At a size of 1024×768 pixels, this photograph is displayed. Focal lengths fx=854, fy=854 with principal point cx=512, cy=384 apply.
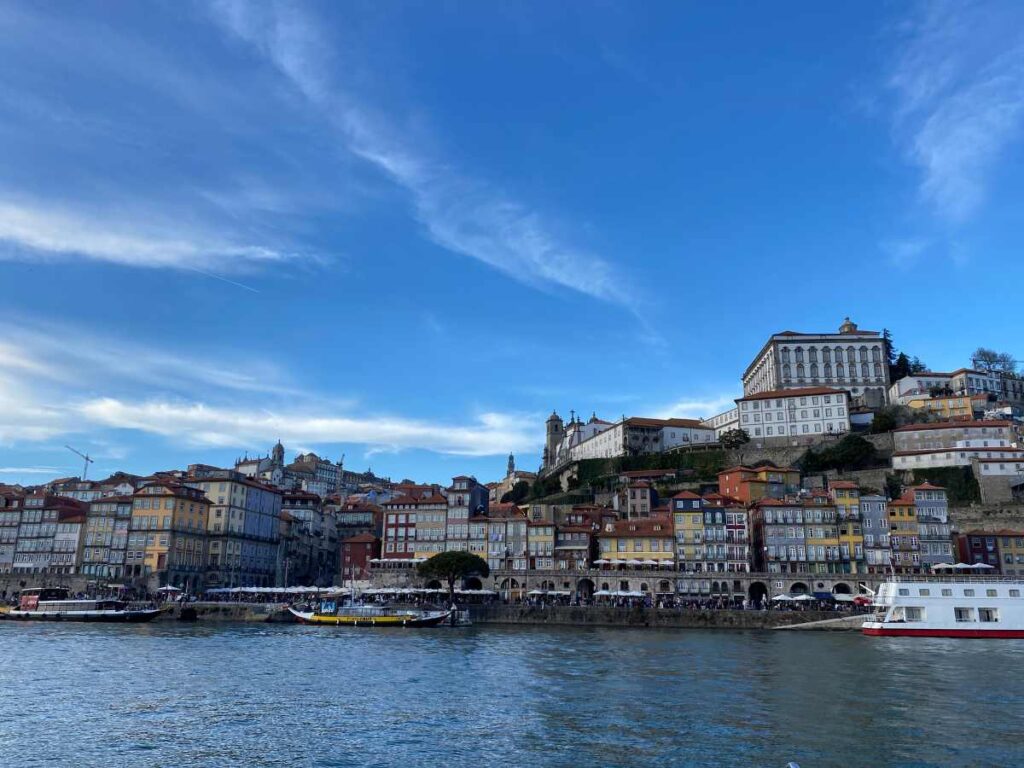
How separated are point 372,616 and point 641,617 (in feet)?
71.2

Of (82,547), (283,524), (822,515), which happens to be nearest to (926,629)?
(822,515)

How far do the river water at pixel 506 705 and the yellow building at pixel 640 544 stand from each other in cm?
3267

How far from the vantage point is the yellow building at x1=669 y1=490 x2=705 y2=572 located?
80438 millimetres

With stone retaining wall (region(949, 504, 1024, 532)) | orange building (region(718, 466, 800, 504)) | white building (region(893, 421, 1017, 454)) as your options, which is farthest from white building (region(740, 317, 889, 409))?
stone retaining wall (region(949, 504, 1024, 532))

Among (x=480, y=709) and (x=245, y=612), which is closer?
(x=480, y=709)

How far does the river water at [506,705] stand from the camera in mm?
21266

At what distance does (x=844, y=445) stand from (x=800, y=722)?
75.3m

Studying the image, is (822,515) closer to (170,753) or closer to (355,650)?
(355,650)

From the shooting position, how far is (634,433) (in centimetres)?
11656

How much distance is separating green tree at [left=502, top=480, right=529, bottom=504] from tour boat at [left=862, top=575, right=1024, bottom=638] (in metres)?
72.1

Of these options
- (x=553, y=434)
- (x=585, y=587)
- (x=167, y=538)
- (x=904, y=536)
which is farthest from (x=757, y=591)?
(x=553, y=434)

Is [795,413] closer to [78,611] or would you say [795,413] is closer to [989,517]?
[989,517]

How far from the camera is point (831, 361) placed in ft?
376

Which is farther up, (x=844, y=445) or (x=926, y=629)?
(x=844, y=445)
